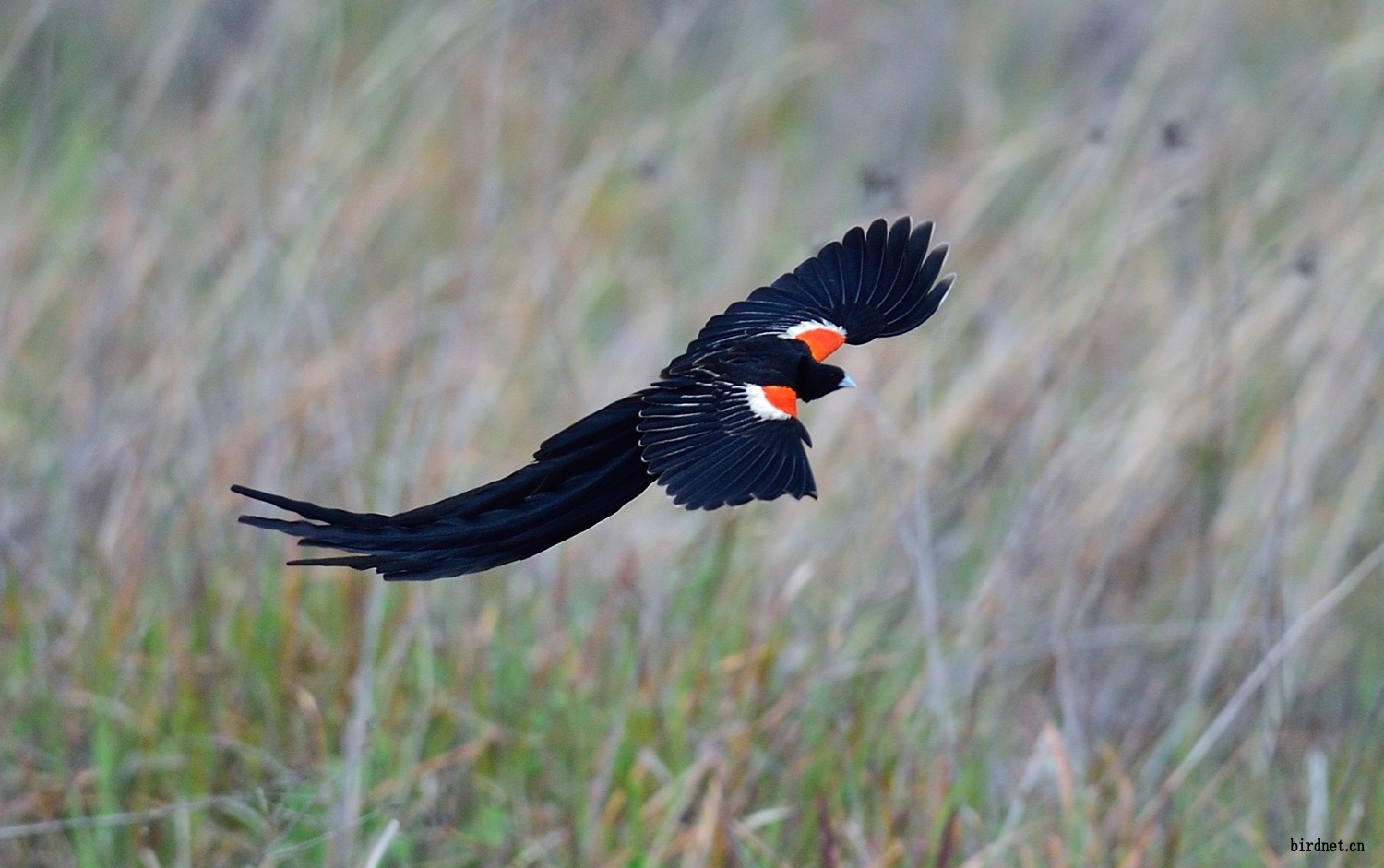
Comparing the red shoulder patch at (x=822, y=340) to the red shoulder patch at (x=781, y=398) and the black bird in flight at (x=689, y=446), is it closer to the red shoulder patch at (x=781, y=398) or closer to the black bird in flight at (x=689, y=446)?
the black bird in flight at (x=689, y=446)

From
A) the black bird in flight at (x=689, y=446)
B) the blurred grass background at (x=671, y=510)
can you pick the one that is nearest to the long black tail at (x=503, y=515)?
the black bird in flight at (x=689, y=446)

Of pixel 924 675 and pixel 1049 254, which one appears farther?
pixel 1049 254

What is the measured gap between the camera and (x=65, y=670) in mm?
2293

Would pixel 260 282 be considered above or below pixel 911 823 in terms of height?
above

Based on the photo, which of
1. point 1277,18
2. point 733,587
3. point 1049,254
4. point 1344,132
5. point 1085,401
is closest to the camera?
point 733,587

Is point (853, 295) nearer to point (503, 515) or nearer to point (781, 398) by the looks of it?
point (781, 398)

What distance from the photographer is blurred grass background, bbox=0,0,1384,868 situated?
6.84ft

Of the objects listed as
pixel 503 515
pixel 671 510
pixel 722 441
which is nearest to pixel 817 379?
pixel 722 441


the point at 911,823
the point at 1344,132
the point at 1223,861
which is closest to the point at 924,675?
the point at 911,823

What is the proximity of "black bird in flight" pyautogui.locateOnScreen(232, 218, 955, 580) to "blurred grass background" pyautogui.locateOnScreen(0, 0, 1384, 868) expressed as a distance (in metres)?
0.50

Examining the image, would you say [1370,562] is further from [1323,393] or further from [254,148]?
[254,148]

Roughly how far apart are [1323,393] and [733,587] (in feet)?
3.35

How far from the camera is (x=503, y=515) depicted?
1.20 meters

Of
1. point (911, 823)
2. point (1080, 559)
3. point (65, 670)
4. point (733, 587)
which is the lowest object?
point (911, 823)
